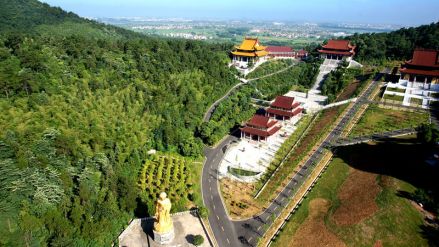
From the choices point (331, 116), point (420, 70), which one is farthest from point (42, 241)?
point (420, 70)

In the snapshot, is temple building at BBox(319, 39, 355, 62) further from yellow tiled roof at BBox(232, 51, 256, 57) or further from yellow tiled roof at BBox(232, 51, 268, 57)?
yellow tiled roof at BBox(232, 51, 256, 57)

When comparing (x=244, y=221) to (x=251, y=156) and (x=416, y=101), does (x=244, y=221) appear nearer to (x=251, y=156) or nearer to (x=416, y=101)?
(x=251, y=156)

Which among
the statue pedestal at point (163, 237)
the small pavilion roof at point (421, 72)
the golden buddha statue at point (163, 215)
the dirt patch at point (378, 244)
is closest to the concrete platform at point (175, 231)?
the statue pedestal at point (163, 237)

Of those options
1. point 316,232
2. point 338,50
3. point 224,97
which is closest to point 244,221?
point 316,232

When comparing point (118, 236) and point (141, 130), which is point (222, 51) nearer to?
point (141, 130)

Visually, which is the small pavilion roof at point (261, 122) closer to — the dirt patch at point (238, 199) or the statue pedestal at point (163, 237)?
the dirt patch at point (238, 199)
